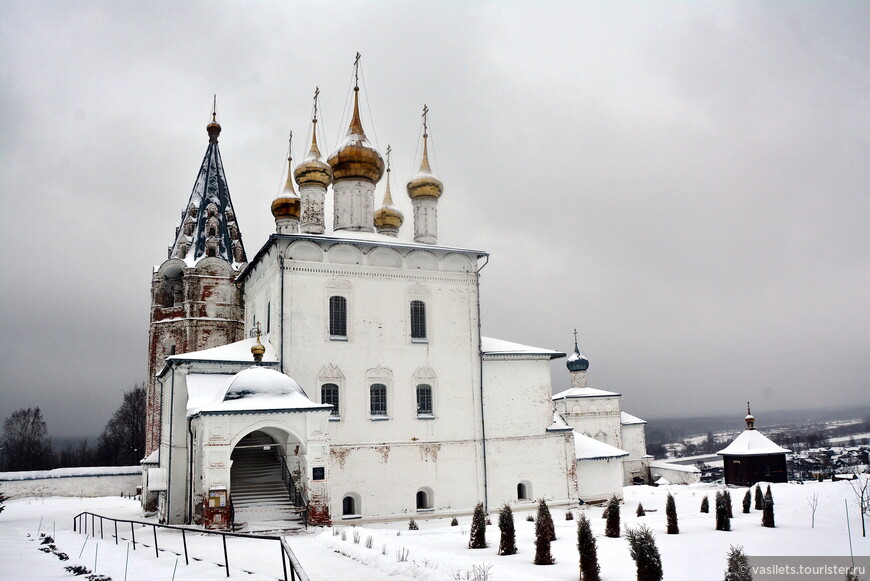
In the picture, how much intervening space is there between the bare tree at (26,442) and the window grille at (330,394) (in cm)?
3681

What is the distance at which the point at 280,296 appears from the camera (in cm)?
1859

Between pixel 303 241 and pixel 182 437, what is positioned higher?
pixel 303 241

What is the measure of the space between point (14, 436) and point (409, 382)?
42369 millimetres

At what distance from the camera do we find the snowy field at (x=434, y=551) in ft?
27.7

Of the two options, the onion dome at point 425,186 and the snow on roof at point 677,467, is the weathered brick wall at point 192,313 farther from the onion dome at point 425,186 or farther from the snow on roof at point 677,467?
the snow on roof at point 677,467

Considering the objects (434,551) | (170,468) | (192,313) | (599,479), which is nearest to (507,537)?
(434,551)

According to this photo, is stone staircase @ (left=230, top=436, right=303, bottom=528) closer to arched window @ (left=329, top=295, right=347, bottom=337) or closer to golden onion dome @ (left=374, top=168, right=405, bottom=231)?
arched window @ (left=329, top=295, right=347, bottom=337)

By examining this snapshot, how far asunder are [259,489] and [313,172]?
36.1 feet

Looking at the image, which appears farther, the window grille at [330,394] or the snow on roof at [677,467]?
the snow on roof at [677,467]

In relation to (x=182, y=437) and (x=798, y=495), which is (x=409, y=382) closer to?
(x=182, y=437)

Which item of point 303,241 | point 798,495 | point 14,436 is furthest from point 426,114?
point 14,436

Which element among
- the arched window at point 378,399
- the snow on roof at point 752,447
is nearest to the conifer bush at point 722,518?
the arched window at point 378,399

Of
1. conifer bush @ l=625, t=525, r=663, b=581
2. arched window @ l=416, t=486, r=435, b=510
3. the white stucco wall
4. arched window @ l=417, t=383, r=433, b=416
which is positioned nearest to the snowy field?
conifer bush @ l=625, t=525, r=663, b=581

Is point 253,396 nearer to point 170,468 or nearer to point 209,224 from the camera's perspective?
point 170,468
